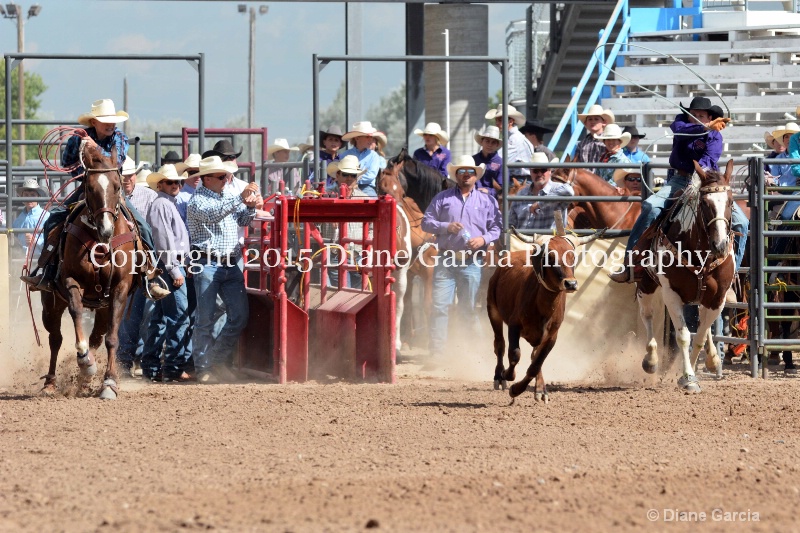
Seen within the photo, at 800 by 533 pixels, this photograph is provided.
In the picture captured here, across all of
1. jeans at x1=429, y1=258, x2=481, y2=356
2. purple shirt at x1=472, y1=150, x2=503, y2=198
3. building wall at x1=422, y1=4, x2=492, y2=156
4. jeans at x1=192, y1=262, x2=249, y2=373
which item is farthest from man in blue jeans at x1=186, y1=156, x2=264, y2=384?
building wall at x1=422, y1=4, x2=492, y2=156

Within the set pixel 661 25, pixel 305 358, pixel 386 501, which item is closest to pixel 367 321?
pixel 305 358

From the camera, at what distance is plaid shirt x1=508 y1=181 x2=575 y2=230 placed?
13.4 m

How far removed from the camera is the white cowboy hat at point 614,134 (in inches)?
563

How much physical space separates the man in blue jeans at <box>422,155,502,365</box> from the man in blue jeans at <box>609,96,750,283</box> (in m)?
2.06

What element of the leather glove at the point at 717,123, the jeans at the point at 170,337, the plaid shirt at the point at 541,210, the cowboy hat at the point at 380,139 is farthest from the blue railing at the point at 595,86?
the jeans at the point at 170,337

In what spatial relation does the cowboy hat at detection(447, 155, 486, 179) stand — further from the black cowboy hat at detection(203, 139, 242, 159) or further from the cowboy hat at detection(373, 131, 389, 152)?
the black cowboy hat at detection(203, 139, 242, 159)

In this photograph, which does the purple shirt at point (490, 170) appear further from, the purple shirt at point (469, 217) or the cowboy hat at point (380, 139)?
the cowboy hat at point (380, 139)

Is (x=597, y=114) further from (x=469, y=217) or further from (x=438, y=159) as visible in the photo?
(x=469, y=217)

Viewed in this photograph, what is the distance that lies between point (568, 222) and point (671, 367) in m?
2.14

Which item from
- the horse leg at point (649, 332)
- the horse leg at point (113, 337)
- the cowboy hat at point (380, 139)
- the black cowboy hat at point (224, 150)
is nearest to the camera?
the horse leg at point (113, 337)

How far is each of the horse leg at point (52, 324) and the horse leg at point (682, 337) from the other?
18.2 feet

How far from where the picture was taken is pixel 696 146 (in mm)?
11492

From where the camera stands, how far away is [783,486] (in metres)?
6.77

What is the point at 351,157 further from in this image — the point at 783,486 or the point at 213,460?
the point at 783,486
